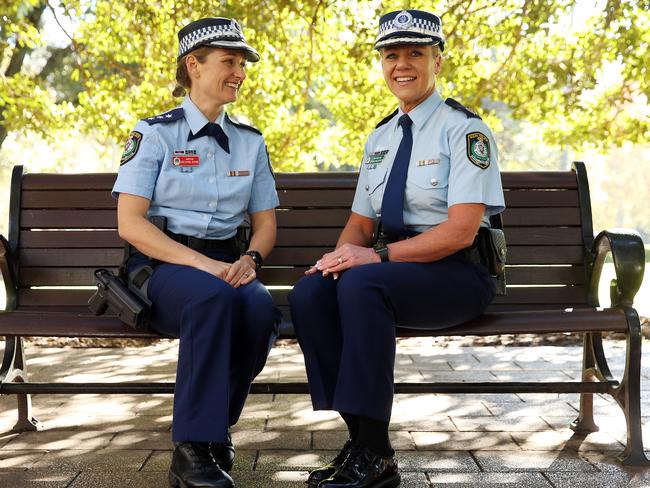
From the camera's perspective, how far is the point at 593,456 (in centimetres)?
337

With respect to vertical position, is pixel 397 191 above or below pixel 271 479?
above

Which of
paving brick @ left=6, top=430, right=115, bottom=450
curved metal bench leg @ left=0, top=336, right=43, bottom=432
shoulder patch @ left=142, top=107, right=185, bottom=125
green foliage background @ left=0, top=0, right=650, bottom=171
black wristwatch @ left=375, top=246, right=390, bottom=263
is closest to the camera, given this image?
black wristwatch @ left=375, top=246, right=390, bottom=263

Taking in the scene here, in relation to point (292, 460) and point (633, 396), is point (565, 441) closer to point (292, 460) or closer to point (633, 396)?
point (633, 396)

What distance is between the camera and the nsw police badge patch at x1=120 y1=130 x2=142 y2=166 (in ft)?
11.0

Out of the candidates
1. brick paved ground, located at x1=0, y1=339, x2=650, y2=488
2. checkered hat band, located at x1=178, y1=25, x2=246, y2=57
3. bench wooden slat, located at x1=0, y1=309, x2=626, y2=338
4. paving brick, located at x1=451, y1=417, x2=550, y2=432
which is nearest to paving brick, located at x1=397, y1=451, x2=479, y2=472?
brick paved ground, located at x1=0, y1=339, x2=650, y2=488

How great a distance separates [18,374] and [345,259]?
5.10 feet

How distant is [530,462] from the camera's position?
10.8ft

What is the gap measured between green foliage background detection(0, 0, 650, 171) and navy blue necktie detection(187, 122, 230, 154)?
3245 millimetres

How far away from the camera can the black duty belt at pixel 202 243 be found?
3.38 m

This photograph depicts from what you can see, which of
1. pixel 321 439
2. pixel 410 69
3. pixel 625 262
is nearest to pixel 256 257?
pixel 321 439

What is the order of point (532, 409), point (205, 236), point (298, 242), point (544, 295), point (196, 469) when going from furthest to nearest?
point (532, 409) < point (298, 242) < point (544, 295) < point (205, 236) < point (196, 469)

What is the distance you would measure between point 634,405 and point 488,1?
4.41m

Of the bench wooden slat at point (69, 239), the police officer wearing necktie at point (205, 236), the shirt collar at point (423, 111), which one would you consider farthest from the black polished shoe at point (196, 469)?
the shirt collar at point (423, 111)

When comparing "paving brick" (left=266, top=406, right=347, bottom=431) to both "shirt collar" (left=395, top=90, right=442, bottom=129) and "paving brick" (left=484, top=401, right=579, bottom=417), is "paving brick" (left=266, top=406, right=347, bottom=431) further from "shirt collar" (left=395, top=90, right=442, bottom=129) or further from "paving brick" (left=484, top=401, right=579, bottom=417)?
"shirt collar" (left=395, top=90, right=442, bottom=129)
